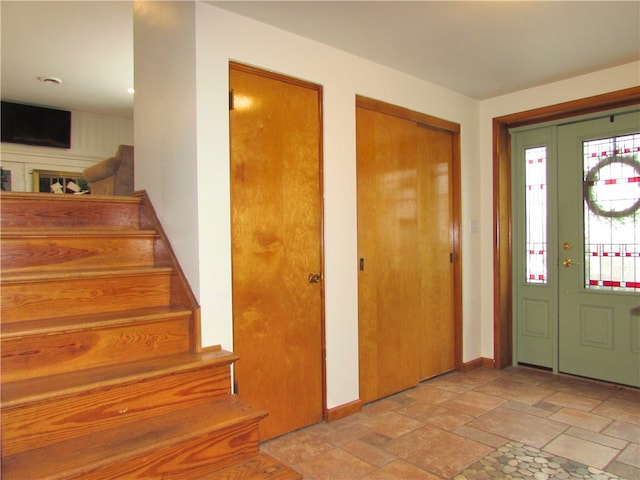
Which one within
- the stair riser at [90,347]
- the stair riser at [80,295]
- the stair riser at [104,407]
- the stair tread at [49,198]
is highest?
the stair tread at [49,198]

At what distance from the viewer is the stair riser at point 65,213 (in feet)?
7.79

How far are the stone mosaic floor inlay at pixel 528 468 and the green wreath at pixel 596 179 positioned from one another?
2.00 meters

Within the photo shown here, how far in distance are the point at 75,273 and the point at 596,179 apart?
3.67m

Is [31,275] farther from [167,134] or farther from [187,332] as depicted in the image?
[167,134]

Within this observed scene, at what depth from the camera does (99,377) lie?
5.62 ft

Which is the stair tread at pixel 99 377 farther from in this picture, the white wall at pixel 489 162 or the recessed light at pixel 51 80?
the recessed light at pixel 51 80

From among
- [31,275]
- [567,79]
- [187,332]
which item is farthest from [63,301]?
[567,79]

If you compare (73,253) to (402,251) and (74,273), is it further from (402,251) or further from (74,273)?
(402,251)

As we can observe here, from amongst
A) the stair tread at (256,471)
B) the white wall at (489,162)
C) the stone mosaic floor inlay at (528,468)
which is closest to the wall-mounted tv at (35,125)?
the white wall at (489,162)

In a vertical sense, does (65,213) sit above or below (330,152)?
below

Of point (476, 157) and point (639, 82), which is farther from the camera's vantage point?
point (476, 157)

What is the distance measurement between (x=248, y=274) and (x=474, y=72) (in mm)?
2307

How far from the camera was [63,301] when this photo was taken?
2.02m

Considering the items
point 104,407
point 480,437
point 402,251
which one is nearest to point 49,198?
point 104,407
